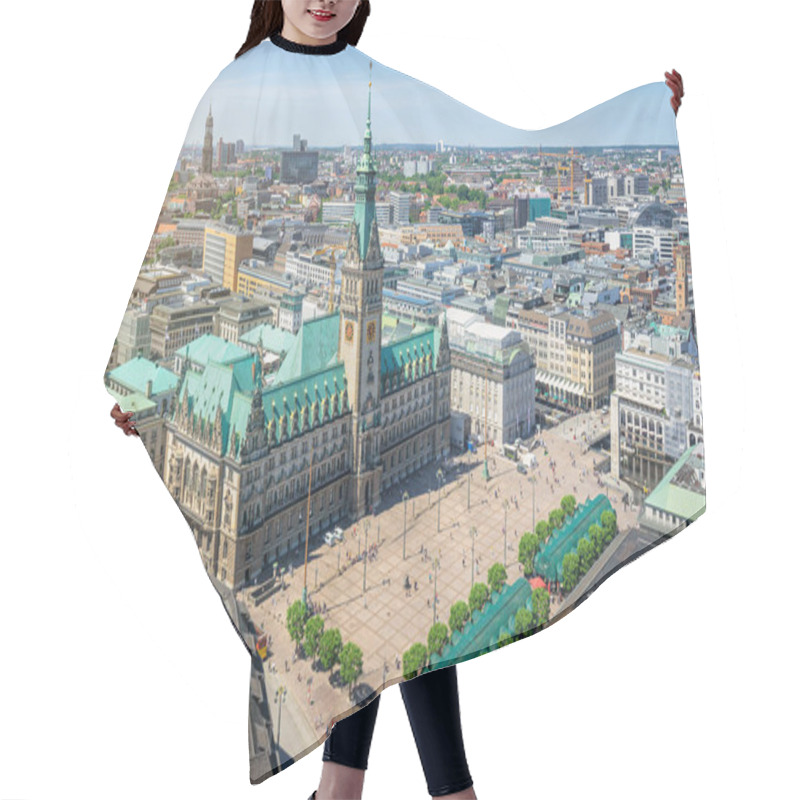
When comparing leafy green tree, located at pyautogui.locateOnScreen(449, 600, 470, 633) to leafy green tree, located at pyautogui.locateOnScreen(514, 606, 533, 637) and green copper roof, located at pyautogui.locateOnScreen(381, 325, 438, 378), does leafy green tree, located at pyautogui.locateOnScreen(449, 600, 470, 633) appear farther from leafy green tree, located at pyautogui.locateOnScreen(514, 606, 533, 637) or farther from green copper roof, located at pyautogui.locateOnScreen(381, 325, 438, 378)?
green copper roof, located at pyautogui.locateOnScreen(381, 325, 438, 378)

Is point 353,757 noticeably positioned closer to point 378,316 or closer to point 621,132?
point 378,316

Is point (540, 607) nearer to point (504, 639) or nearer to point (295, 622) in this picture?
point (504, 639)

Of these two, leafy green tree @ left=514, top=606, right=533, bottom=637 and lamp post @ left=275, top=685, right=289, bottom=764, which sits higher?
leafy green tree @ left=514, top=606, right=533, bottom=637

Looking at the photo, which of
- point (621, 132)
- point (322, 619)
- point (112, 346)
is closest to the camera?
point (322, 619)

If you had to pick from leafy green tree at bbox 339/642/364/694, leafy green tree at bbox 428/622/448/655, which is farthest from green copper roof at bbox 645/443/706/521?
leafy green tree at bbox 339/642/364/694

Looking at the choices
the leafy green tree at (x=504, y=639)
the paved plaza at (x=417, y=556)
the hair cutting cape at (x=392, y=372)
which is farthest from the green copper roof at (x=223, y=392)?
the leafy green tree at (x=504, y=639)

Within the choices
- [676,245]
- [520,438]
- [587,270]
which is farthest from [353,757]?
[676,245]
